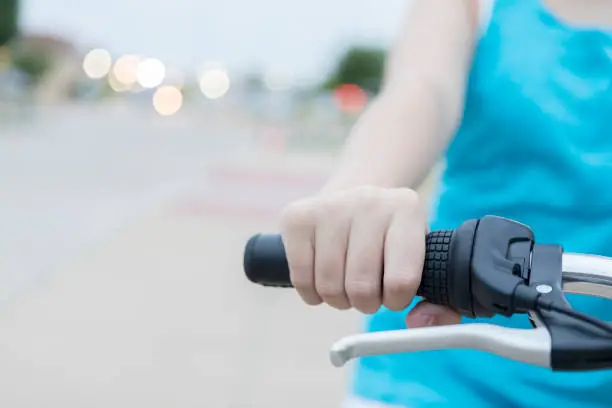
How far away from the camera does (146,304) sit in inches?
207

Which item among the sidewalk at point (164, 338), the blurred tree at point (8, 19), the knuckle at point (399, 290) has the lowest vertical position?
the sidewalk at point (164, 338)

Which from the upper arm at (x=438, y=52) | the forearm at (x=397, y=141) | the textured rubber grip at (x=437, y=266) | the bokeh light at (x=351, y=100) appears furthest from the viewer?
the bokeh light at (x=351, y=100)

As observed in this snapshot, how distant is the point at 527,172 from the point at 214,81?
35276 mm

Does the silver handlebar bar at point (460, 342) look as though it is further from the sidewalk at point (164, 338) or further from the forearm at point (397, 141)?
the sidewalk at point (164, 338)

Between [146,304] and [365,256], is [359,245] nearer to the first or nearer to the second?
[365,256]

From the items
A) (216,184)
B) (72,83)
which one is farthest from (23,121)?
(72,83)

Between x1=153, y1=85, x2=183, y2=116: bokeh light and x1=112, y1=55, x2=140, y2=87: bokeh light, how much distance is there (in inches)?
187

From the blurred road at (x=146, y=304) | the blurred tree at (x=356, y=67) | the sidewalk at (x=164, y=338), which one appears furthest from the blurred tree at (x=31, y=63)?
the sidewalk at (x=164, y=338)

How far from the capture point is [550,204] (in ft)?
4.15

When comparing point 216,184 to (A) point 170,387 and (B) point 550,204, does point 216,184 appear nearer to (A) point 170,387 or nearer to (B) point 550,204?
(A) point 170,387

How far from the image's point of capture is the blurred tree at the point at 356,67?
32.7 m

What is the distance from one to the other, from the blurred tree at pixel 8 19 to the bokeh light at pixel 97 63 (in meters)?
9.24

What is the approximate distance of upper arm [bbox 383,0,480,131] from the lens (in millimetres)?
1307

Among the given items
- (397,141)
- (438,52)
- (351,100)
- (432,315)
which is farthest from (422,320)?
(351,100)
